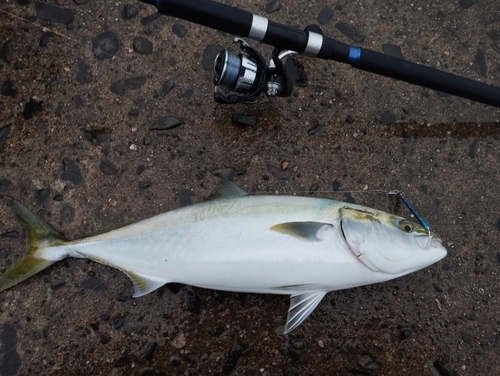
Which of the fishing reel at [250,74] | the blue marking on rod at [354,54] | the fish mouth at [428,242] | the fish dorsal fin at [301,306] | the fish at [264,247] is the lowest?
the fish dorsal fin at [301,306]

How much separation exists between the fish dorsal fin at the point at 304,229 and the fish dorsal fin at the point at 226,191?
0.30 m

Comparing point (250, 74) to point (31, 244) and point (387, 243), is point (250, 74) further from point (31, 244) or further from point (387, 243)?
point (31, 244)

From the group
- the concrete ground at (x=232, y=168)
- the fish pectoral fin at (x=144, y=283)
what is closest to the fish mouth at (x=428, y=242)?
the concrete ground at (x=232, y=168)

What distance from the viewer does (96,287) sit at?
2613 mm

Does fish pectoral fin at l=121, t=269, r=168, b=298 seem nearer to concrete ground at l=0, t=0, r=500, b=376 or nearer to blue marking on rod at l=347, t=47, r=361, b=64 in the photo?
concrete ground at l=0, t=0, r=500, b=376

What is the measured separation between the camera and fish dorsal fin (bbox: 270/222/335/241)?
2305mm

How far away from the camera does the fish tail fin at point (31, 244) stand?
2.50 metres

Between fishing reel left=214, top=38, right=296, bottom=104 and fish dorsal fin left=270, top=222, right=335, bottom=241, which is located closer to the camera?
fish dorsal fin left=270, top=222, right=335, bottom=241

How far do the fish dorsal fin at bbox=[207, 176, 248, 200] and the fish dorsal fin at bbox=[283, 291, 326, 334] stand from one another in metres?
0.64

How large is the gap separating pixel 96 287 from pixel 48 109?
1.12 meters

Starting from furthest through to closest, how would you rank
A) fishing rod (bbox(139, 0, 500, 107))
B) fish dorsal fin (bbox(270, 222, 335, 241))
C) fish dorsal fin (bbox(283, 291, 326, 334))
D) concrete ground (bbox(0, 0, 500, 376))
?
concrete ground (bbox(0, 0, 500, 376))
fish dorsal fin (bbox(283, 291, 326, 334))
fish dorsal fin (bbox(270, 222, 335, 241))
fishing rod (bbox(139, 0, 500, 107))

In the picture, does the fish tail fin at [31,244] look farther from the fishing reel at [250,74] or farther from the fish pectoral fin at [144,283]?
the fishing reel at [250,74]

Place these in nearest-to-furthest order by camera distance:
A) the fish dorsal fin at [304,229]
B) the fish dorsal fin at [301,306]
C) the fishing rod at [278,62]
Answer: the fishing rod at [278,62] → the fish dorsal fin at [304,229] → the fish dorsal fin at [301,306]

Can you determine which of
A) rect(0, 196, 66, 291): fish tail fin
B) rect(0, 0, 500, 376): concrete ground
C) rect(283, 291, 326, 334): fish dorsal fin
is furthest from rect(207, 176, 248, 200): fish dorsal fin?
rect(0, 196, 66, 291): fish tail fin
